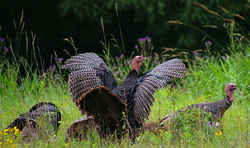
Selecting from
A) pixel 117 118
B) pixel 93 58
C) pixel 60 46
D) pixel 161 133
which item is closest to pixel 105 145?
pixel 117 118

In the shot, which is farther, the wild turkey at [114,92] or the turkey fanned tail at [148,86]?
the turkey fanned tail at [148,86]

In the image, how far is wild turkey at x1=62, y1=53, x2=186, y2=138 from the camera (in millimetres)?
4395

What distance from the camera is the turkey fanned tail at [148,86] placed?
4723mm

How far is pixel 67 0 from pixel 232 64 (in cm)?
477

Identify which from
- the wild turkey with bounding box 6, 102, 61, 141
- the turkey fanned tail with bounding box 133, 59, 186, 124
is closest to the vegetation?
the wild turkey with bounding box 6, 102, 61, 141

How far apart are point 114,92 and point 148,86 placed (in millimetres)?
366

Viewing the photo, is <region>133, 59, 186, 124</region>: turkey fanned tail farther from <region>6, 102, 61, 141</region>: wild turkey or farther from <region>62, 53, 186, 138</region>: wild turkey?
<region>6, 102, 61, 141</region>: wild turkey

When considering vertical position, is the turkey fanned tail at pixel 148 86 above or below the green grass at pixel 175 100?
above

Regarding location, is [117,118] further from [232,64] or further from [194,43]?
[194,43]

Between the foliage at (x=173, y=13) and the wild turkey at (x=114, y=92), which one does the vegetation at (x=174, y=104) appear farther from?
the foliage at (x=173, y=13)

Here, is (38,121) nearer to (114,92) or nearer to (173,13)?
(114,92)

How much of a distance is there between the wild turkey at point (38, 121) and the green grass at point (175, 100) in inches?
5.0

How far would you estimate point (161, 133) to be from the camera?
188 inches

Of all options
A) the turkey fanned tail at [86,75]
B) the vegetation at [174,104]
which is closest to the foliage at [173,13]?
the vegetation at [174,104]
